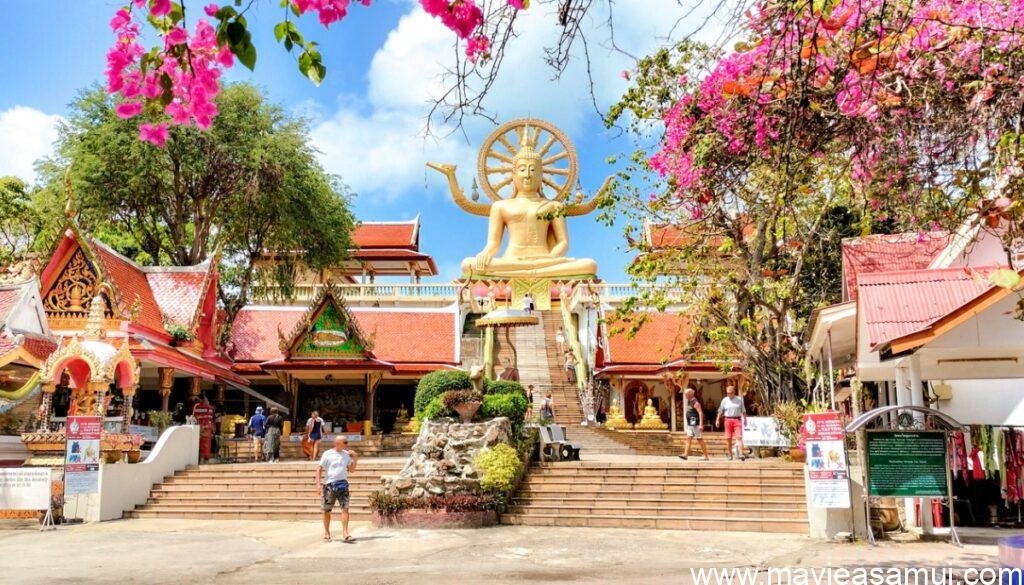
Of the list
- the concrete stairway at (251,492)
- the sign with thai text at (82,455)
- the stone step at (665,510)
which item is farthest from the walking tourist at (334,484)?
the sign with thai text at (82,455)

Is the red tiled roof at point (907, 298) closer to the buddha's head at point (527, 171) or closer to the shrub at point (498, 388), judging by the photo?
the shrub at point (498, 388)

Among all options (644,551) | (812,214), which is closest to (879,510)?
(644,551)

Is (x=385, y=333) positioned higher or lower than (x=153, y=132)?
higher

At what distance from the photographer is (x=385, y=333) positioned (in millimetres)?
26844

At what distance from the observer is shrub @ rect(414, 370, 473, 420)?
15047 millimetres

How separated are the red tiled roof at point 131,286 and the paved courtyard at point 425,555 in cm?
808

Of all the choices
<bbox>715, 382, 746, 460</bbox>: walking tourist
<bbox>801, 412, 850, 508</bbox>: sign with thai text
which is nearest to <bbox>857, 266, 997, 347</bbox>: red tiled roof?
<bbox>801, 412, 850, 508</bbox>: sign with thai text

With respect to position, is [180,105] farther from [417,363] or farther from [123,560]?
[417,363]

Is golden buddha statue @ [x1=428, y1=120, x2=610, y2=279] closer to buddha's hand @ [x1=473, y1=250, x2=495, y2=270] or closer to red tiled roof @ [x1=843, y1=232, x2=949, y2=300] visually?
buddha's hand @ [x1=473, y1=250, x2=495, y2=270]

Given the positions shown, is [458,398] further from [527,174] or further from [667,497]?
[527,174]

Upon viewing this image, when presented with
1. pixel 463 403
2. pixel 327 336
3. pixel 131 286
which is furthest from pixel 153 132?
pixel 327 336

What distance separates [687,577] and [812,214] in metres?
10.5

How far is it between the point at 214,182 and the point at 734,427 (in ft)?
50.8

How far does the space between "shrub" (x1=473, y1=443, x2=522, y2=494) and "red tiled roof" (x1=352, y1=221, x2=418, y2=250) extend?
33.9 meters
